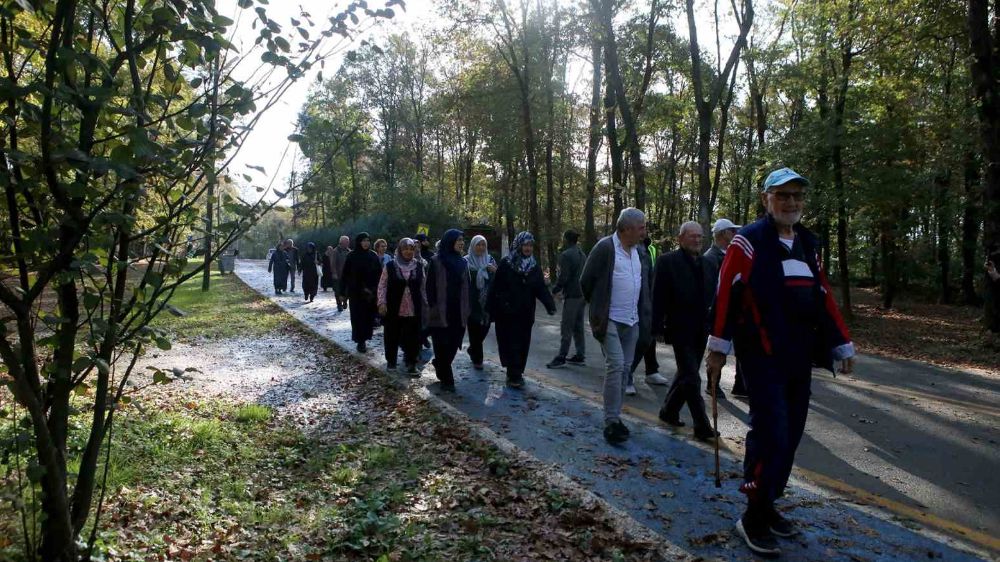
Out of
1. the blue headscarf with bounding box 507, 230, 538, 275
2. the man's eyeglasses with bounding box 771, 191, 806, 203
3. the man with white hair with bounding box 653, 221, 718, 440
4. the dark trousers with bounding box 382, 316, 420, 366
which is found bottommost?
the dark trousers with bounding box 382, 316, 420, 366

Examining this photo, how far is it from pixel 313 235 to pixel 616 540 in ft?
168

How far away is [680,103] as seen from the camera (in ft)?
84.3

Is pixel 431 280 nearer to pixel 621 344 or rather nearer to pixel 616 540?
pixel 621 344

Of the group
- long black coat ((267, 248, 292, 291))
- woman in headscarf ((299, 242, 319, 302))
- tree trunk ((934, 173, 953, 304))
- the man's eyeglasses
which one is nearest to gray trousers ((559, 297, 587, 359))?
the man's eyeglasses

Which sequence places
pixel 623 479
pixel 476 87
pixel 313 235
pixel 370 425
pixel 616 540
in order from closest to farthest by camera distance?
pixel 616 540
pixel 623 479
pixel 370 425
pixel 476 87
pixel 313 235

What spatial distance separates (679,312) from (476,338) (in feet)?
13.1

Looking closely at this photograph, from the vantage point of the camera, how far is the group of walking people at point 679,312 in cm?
392

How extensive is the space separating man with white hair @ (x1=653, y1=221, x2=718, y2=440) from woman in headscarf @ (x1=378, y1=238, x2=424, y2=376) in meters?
3.73

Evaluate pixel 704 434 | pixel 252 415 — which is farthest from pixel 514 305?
pixel 252 415

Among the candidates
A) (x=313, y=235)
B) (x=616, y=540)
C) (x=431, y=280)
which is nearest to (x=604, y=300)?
(x=616, y=540)

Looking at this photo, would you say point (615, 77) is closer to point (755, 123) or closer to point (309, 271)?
point (309, 271)

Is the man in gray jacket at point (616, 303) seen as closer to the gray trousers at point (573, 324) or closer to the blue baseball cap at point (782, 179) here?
the blue baseball cap at point (782, 179)

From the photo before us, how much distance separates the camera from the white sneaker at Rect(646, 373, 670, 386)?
347 inches

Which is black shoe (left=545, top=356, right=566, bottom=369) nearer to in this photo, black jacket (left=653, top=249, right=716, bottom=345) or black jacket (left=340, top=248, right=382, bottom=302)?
black jacket (left=340, top=248, right=382, bottom=302)
